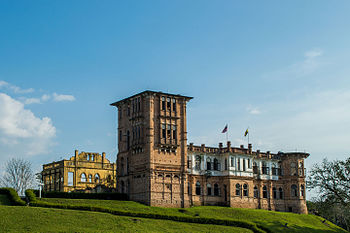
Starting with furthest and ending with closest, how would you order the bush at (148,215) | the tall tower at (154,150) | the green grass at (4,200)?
the tall tower at (154,150), the green grass at (4,200), the bush at (148,215)

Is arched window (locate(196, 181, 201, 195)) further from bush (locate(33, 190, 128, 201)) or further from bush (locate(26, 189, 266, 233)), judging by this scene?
bush (locate(26, 189, 266, 233))

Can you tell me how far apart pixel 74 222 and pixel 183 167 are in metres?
26.3

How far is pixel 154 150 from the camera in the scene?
72.2 m

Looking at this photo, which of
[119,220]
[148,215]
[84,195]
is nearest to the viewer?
[119,220]

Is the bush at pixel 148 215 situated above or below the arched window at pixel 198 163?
below

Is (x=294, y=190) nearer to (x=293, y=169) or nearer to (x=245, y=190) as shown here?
(x=293, y=169)

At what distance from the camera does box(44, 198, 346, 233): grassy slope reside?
64938 millimetres

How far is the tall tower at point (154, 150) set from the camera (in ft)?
234

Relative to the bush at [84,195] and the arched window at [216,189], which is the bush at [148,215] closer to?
the bush at [84,195]

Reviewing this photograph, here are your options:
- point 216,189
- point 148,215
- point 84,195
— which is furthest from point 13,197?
point 216,189

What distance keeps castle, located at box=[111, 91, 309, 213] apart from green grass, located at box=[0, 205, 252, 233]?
492 inches

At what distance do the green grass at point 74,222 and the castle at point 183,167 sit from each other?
12.5m

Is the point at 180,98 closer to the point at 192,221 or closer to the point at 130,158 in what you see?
the point at 130,158

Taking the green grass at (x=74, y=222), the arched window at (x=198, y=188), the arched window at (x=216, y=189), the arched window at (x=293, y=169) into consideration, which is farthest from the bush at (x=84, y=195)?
the arched window at (x=293, y=169)
